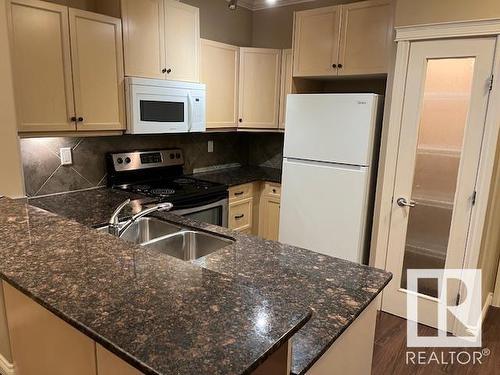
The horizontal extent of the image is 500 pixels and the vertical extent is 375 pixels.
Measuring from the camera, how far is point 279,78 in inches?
146

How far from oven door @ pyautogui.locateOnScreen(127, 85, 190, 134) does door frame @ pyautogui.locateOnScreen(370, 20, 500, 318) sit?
163 cm

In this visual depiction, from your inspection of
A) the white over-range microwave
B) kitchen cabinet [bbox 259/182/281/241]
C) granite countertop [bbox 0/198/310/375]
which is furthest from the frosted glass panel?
granite countertop [bbox 0/198/310/375]

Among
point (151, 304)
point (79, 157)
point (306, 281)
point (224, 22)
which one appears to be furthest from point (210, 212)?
point (151, 304)

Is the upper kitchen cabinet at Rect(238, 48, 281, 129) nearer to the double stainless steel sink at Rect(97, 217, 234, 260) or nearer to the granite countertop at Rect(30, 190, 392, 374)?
the double stainless steel sink at Rect(97, 217, 234, 260)

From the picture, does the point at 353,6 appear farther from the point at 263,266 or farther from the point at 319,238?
the point at 263,266

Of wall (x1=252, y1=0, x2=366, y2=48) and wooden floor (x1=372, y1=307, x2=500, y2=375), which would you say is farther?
wall (x1=252, y1=0, x2=366, y2=48)

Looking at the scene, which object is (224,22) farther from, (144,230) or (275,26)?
(144,230)

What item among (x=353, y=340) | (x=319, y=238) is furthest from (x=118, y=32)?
(x=353, y=340)

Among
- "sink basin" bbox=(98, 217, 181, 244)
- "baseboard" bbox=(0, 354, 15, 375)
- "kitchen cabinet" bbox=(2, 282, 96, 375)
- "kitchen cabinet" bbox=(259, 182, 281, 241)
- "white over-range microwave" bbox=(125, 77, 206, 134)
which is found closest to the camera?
"kitchen cabinet" bbox=(2, 282, 96, 375)

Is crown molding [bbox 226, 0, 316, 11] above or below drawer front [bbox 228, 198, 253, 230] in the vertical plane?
above

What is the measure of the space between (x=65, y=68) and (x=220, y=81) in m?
1.49

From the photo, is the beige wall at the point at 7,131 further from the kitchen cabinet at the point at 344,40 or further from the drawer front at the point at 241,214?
the kitchen cabinet at the point at 344,40

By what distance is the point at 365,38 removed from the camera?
2980 millimetres

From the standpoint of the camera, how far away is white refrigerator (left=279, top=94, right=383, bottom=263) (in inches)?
110
